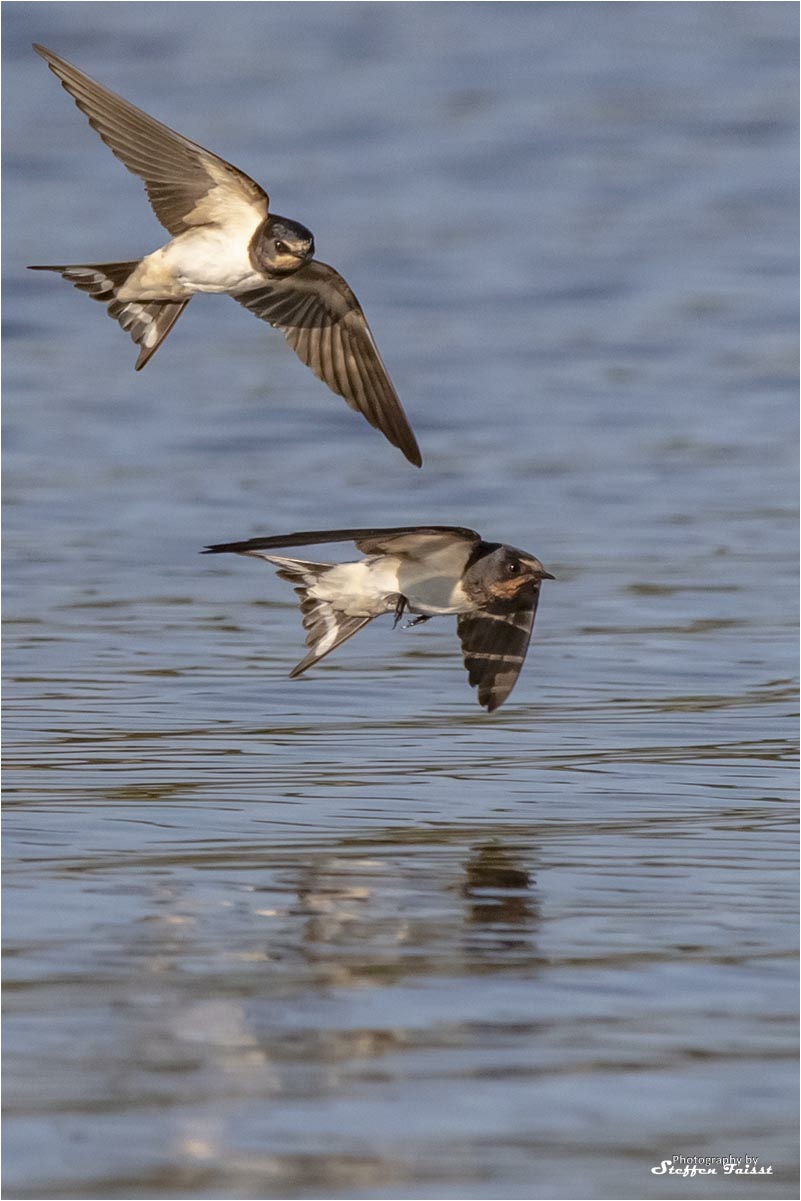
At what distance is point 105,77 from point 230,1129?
67.6 feet

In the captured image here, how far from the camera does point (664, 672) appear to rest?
914 cm

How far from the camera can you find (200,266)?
7.58 metres

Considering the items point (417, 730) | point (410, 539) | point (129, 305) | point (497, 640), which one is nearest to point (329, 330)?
point (129, 305)

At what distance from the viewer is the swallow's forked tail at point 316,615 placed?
304 inches

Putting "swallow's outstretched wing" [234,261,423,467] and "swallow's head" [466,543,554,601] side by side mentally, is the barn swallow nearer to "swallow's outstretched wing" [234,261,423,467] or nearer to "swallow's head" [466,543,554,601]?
"swallow's head" [466,543,554,601]

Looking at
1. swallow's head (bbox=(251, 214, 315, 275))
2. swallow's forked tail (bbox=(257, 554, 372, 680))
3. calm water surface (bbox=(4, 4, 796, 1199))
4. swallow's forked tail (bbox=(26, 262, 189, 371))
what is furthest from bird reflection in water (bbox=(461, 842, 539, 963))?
swallow's forked tail (bbox=(26, 262, 189, 371))

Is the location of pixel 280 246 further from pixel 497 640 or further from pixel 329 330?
pixel 497 640

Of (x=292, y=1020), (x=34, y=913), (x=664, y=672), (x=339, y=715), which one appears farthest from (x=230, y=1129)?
(x=664, y=672)

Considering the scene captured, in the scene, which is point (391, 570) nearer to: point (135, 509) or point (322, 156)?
point (135, 509)

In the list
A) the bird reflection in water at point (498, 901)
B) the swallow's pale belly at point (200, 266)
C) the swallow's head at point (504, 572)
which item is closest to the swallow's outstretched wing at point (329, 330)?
the swallow's pale belly at point (200, 266)

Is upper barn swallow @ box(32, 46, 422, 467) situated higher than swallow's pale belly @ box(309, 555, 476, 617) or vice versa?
upper barn swallow @ box(32, 46, 422, 467)

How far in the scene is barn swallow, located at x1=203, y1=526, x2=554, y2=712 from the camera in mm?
7664

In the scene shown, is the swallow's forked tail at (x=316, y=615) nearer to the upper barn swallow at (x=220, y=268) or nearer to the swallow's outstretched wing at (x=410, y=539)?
the swallow's outstretched wing at (x=410, y=539)

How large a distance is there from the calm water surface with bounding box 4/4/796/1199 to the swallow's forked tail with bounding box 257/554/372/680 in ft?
1.11
